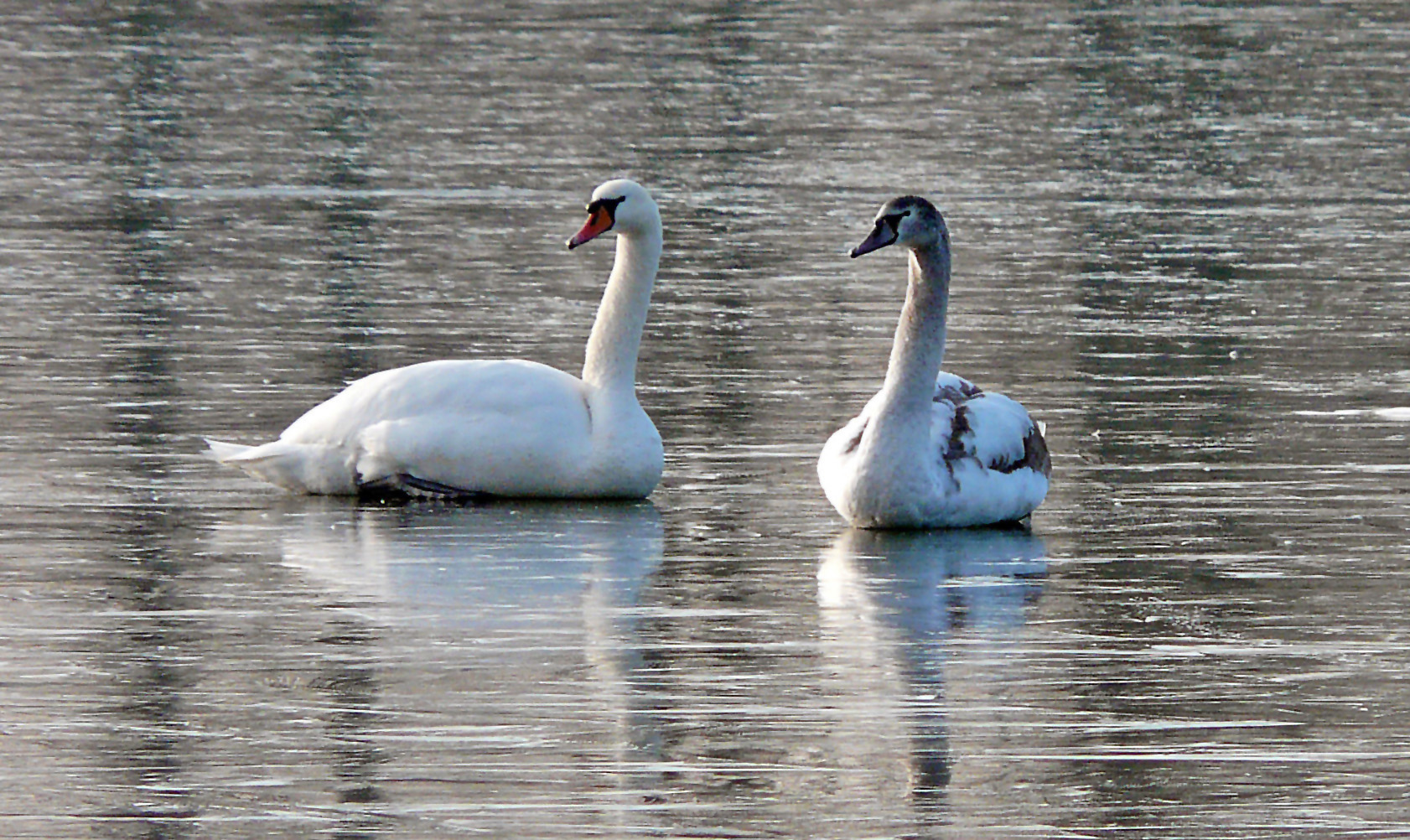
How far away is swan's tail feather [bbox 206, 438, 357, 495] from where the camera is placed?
10.3 m

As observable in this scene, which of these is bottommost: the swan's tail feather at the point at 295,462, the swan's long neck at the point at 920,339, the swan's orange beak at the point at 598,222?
the swan's tail feather at the point at 295,462

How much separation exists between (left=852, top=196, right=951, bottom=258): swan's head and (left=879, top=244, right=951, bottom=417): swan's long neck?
0.05 m

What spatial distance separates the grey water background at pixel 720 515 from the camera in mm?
6324

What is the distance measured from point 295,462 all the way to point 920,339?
232 centimetres

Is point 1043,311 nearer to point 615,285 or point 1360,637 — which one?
point 615,285

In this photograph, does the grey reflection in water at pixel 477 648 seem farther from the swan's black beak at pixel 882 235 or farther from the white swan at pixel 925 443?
the swan's black beak at pixel 882 235

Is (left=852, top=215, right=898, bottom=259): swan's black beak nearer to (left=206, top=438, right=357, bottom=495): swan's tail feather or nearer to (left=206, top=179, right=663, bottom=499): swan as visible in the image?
(left=206, top=179, right=663, bottom=499): swan

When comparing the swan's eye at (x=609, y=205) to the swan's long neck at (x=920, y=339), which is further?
the swan's eye at (x=609, y=205)

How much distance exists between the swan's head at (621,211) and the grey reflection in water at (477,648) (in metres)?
1.15

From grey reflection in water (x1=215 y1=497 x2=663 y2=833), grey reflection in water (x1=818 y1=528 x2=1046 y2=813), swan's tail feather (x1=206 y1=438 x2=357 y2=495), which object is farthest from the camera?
swan's tail feather (x1=206 y1=438 x2=357 y2=495)

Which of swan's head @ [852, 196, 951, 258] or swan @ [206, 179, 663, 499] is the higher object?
swan's head @ [852, 196, 951, 258]

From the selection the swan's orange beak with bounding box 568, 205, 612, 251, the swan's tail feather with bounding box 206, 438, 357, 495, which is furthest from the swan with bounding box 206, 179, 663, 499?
the swan's orange beak with bounding box 568, 205, 612, 251

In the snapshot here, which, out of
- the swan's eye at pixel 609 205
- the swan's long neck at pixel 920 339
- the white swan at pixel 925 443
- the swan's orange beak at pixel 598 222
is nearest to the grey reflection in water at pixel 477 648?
the white swan at pixel 925 443

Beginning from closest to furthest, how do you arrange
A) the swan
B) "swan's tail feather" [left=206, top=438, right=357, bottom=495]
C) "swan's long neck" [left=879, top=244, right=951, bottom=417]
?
"swan's long neck" [left=879, top=244, right=951, bottom=417]
the swan
"swan's tail feather" [left=206, top=438, right=357, bottom=495]
